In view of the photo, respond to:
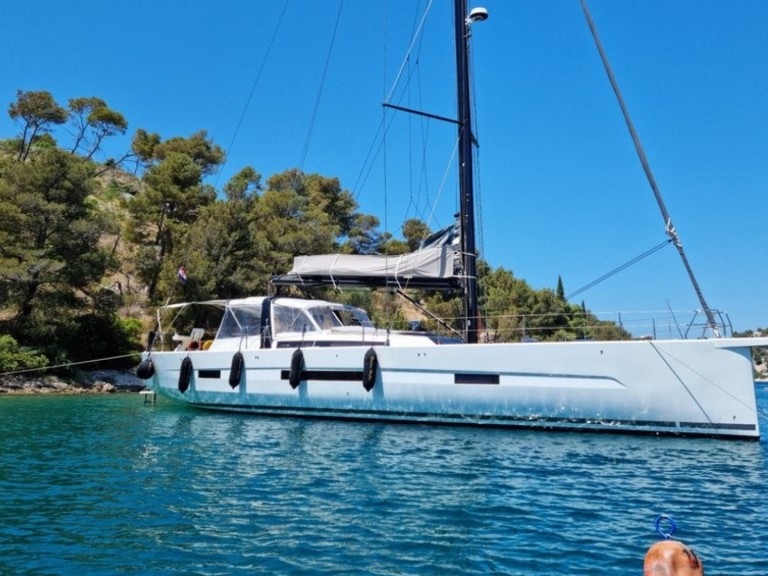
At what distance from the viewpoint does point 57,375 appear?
2409cm

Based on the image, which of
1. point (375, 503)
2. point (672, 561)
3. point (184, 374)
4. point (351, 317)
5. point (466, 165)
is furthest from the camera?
point (351, 317)

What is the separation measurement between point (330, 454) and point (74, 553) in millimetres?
4770

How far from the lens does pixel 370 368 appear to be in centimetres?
1241

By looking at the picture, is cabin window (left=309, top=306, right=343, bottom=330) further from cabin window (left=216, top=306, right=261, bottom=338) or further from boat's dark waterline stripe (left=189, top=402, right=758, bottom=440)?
boat's dark waterline stripe (left=189, top=402, right=758, bottom=440)

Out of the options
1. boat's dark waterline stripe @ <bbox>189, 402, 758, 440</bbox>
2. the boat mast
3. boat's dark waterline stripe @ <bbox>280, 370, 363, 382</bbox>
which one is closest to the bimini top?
the boat mast

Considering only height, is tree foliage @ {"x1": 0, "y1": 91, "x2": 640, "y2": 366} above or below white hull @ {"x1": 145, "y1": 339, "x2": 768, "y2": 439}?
above

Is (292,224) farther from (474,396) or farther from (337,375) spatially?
(474,396)

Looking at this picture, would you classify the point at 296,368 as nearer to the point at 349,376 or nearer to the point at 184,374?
the point at 349,376

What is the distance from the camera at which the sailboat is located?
10.3 metres

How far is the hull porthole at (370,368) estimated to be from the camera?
12.4 m

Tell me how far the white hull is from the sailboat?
0.08 feet

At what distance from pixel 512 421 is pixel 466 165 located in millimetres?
6262

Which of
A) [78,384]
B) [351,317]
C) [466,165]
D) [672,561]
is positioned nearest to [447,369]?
[351,317]

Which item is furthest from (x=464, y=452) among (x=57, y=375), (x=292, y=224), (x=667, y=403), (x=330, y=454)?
(x=292, y=224)
